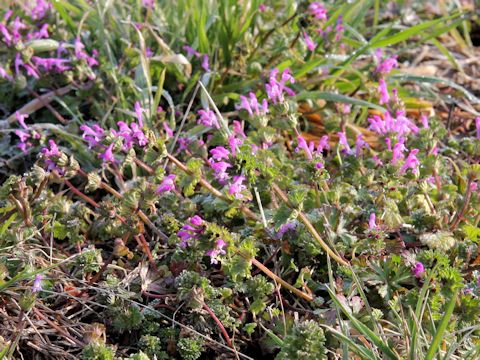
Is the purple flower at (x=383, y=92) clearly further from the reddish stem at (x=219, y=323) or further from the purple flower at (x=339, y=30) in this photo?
the reddish stem at (x=219, y=323)

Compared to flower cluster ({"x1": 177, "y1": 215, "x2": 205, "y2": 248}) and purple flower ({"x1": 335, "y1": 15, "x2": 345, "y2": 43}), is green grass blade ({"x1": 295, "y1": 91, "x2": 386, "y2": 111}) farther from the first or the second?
flower cluster ({"x1": 177, "y1": 215, "x2": 205, "y2": 248})

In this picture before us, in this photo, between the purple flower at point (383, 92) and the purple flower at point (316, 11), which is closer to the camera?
the purple flower at point (383, 92)

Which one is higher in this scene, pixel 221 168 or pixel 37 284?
pixel 221 168

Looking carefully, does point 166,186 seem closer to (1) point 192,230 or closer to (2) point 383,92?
(1) point 192,230

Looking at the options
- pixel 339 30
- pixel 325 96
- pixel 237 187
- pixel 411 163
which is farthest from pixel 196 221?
pixel 339 30

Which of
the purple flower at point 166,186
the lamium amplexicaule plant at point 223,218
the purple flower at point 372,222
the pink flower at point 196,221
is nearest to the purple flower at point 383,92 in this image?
the lamium amplexicaule plant at point 223,218

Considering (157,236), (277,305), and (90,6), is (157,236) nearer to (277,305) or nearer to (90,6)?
(277,305)

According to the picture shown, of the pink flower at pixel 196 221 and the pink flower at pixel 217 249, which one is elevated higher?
the pink flower at pixel 196 221

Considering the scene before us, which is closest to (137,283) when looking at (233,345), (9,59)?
(233,345)

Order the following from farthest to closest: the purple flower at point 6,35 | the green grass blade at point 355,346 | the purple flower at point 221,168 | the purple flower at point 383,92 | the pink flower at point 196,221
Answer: the purple flower at point 6,35 → the purple flower at point 383,92 → the purple flower at point 221,168 → the pink flower at point 196,221 → the green grass blade at point 355,346
